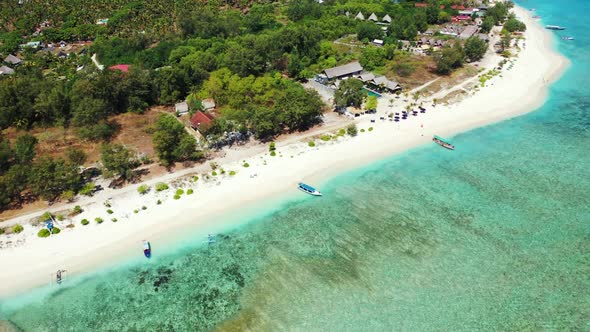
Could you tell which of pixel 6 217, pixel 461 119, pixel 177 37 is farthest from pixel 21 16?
pixel 461 119

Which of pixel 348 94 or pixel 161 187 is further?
pixel 348 94

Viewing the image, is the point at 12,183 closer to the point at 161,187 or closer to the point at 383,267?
the point at 161,187

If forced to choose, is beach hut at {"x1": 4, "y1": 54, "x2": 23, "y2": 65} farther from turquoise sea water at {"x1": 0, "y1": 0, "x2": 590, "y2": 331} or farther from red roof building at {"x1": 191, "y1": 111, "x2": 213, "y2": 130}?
turquoise sea water at {"x1": 0, "y1": 0, "x2": 590, "y2": 331}

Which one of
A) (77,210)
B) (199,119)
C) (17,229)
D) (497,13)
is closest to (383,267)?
(77,210)

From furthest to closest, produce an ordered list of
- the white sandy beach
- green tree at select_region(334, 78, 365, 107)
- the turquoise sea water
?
green tree at select_region(334, 78, 365, 107), the white sandy beach, the turquoise sea water

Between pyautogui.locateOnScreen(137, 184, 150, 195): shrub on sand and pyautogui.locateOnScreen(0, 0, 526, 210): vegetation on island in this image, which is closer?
pyautogui.locateOnScreen(137, 184, 150, 195): shrub on sand

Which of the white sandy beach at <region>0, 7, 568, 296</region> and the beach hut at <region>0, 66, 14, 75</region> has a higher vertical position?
the beach hut at <region>0, 66, 14, 75</region>

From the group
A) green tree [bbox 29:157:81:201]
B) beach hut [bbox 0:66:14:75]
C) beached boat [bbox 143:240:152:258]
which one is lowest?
beached boat [bbox 143:240:152:258]

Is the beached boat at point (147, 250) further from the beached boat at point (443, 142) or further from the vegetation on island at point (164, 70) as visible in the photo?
the beached boat at point (443, 142)

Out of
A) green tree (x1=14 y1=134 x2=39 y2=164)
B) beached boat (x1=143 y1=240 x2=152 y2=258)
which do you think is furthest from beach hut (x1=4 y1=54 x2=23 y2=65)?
beached boat (x1=143 y1=240 x2=152 y2=258)
